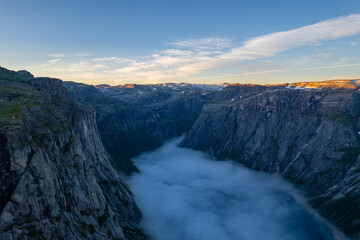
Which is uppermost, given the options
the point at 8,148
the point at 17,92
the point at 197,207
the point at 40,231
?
the point at 17,92

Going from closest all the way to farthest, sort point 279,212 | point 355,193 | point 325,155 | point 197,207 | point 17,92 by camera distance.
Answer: point 17,92 < point 355,193 < point 279,212 < point 197,207 < point 325,155

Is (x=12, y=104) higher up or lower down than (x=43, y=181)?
higher up

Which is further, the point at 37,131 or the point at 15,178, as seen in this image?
the point at 37,131

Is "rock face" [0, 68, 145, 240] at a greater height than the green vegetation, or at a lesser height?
lesser

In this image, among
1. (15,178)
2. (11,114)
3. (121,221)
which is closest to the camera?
(15,178)

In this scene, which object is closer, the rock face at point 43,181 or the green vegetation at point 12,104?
the rock face at point 43,181

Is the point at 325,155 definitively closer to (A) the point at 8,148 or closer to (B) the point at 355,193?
(B) the point at 355,193

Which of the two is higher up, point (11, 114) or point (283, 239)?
point (11, 114)

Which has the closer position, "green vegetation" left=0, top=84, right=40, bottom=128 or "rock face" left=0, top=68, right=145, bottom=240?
"rock face" left=0, top=68, right=145, bottom=240

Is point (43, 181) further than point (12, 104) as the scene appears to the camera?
No

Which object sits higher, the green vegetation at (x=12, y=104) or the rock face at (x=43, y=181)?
the green vegetation at (x=12, y=104)

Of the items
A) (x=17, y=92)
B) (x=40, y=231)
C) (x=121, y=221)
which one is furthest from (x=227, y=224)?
(x=17, y=92)
